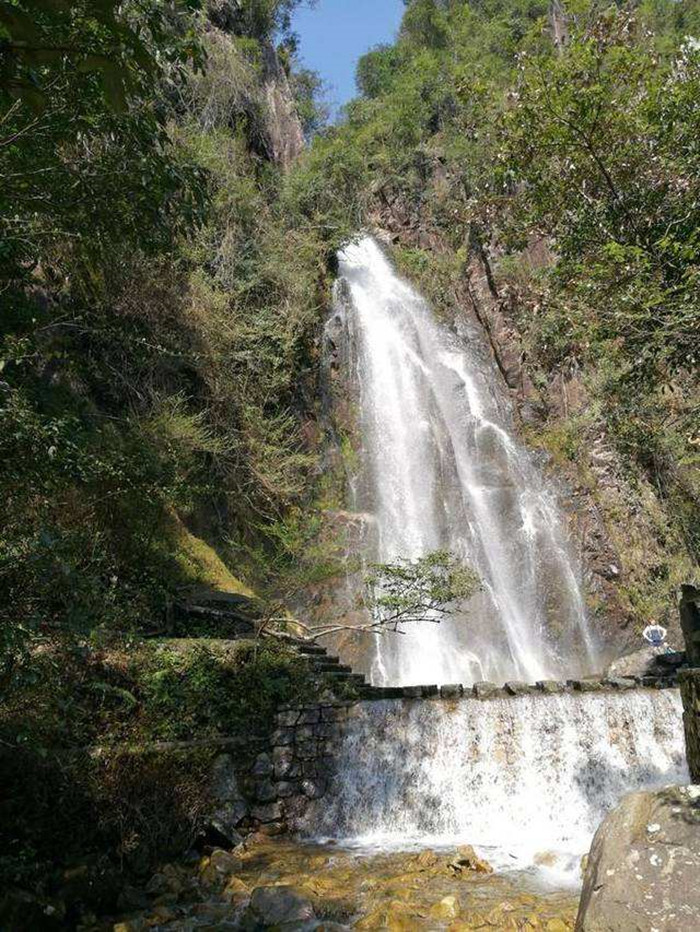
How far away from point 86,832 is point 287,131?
24036 mm

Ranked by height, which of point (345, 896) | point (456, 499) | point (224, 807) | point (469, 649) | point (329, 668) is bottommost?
point (345, 896)

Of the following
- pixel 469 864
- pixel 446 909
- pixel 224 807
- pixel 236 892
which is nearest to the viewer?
pixel 446 909

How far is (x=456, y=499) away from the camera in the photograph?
54.3 ft

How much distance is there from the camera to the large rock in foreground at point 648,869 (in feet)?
10.8

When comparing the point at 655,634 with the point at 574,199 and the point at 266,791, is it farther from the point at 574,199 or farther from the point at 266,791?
the point at 574,199

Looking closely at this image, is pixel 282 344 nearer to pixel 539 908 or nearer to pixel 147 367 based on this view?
pixel 147 367

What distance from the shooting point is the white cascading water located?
771cm

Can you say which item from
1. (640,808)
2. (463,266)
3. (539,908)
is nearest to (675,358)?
(640,808)

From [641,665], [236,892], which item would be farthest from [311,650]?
[641,665]

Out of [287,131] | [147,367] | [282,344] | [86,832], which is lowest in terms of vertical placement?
[86,832]

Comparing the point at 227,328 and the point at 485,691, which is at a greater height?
the point at 227,328

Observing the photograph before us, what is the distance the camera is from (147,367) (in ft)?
42.9

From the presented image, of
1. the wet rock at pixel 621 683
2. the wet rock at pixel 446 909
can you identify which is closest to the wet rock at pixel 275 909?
the wet rock at pixel 446 909

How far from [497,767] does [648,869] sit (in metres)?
4.72
